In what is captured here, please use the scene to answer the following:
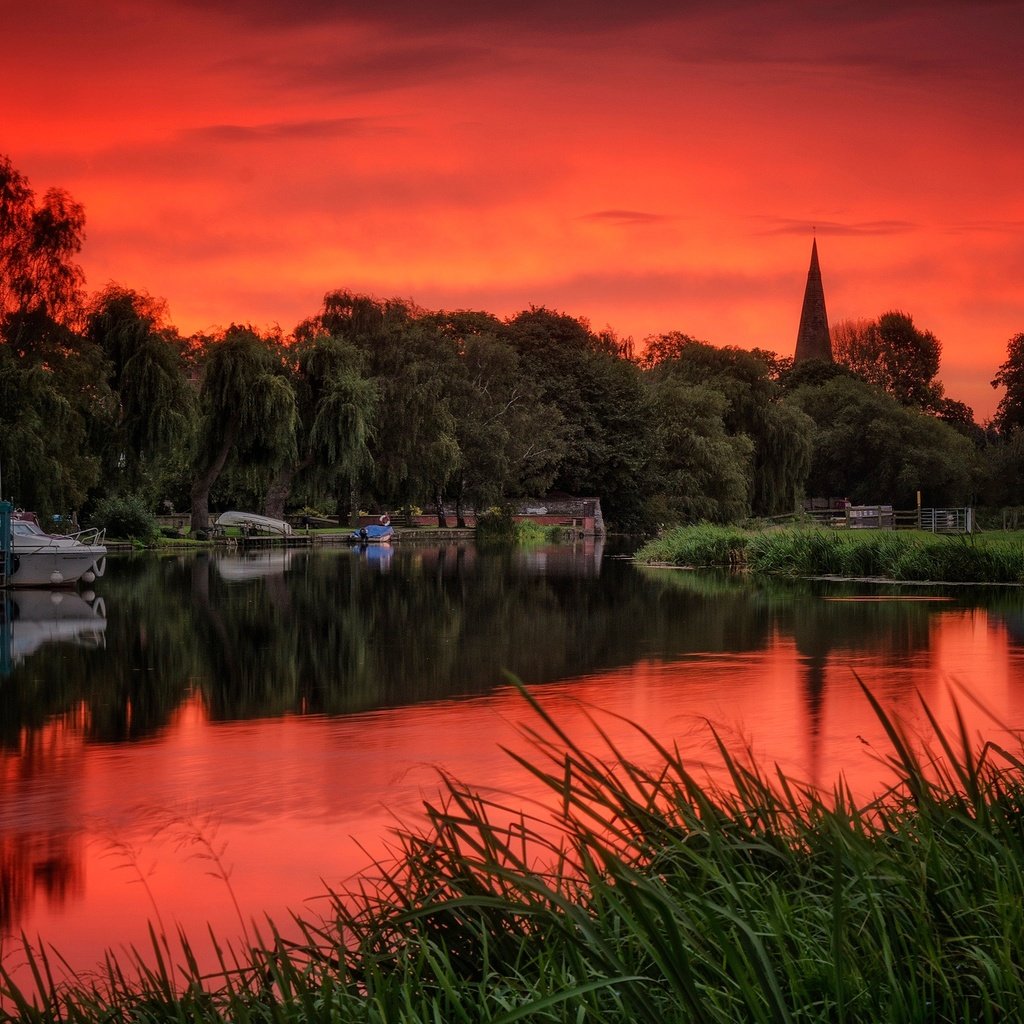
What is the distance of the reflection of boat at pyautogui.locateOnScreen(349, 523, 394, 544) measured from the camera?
6256 centimetres

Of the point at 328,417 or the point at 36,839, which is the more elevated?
the point at 328,417

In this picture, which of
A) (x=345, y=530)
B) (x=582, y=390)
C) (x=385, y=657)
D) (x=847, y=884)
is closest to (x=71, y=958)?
(x=847, y=884)

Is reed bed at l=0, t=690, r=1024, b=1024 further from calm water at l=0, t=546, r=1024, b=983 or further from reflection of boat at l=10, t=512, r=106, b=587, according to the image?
reflection of boat at l=10, t=512, r=106, b=587

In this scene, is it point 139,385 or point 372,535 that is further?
point 372,535

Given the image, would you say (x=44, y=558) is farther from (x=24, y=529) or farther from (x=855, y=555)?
(x=855, y=555)

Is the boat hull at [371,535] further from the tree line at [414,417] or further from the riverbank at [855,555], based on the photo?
the riverbank at [855,555]

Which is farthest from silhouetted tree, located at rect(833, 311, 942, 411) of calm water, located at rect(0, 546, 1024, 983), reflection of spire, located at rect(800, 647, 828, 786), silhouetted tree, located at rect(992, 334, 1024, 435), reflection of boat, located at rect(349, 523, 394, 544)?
reflection of spire, located at rect(800, 647, 828, 786)

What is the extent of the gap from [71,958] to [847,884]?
3706mm

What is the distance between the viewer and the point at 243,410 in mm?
55969

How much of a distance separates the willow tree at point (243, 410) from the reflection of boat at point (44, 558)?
909 inches

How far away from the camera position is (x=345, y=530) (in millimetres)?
69938

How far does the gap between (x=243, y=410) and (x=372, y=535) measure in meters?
9.45

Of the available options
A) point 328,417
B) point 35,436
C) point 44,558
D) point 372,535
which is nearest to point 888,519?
point 372,535

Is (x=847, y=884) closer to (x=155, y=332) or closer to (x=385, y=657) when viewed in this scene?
(x=385, y=657)
